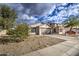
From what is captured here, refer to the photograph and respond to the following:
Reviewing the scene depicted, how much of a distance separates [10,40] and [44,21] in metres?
0.49

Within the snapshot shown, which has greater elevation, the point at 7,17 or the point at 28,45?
the point at 7,17

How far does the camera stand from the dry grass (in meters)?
2.55

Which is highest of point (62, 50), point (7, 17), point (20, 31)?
point (7, 17)

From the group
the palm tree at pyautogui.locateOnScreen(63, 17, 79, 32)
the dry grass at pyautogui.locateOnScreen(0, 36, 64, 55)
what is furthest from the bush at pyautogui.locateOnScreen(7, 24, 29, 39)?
the palm tree at pyautogui.locateOnScreen(63, 17, 79, 32)

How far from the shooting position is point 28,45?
2588 mm

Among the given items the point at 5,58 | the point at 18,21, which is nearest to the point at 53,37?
the point at 18,21

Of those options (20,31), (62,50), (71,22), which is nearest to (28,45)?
(20,31)

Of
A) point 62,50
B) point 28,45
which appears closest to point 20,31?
point 28,45

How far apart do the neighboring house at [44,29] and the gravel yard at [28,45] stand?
0.06 m

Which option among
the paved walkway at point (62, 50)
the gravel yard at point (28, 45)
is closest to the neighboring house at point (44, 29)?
the gravel yard at point (28, 45)

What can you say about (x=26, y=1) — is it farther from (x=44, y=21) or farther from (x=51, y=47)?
(x=51, y=47)

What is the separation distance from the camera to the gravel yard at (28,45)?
254 cm

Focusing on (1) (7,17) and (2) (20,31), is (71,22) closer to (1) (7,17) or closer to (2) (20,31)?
(2) (20,31)

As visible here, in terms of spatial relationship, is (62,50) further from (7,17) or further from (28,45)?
(7,17)
